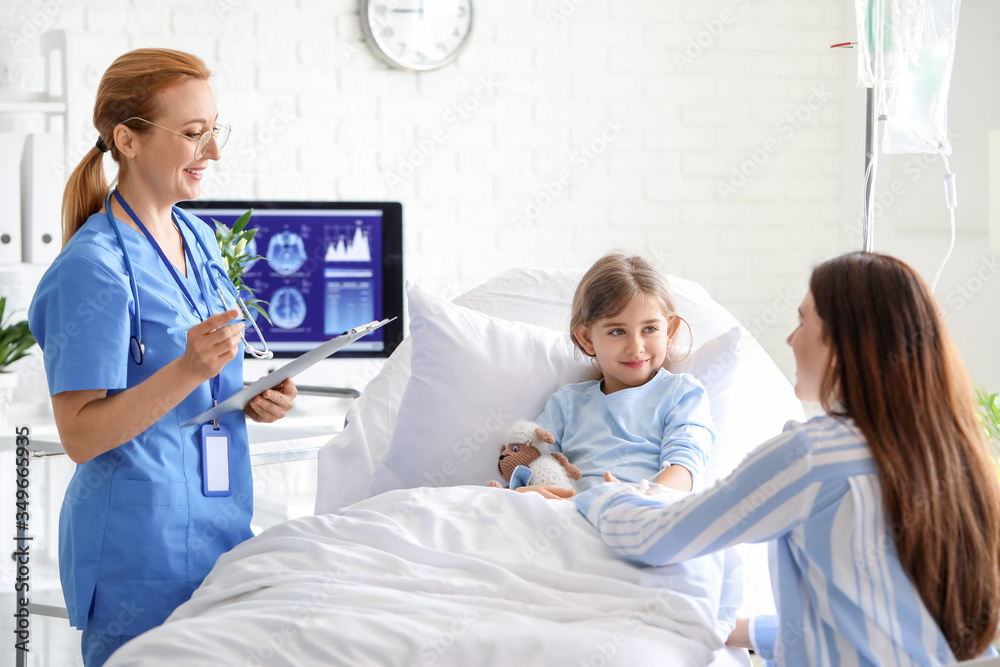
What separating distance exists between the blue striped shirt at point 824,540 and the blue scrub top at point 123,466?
0.71 m

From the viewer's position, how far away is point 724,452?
1607mm

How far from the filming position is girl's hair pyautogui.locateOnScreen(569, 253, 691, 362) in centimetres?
158

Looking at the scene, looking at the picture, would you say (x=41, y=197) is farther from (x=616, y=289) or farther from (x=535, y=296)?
(x=616, y=289)

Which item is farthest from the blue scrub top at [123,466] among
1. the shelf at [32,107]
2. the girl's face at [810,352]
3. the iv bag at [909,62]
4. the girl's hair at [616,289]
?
the shelf at [32,107]

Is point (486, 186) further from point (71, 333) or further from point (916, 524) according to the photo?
point (916, 524)

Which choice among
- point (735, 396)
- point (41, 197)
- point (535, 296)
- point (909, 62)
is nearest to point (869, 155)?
point (909, 62)

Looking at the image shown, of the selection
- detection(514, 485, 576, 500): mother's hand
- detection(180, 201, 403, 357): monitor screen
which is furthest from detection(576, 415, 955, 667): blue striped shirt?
detection(180, 201, 403, 357): monitor screen

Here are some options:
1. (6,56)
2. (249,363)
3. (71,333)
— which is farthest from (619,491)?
(6,56)

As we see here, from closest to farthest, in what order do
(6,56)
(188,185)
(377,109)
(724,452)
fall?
1. (188,185)
2. (724,452)
3. (6,56)
4. (377,109)

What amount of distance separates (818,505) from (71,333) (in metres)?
0.97

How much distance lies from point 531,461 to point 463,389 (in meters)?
0.21

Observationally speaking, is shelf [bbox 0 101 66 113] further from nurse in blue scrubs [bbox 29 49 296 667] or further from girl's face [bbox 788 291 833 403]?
girl's face [bbox 788 291 833 403]

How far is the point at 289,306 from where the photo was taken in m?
2.54

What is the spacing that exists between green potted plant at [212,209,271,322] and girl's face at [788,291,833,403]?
58.4 inches
